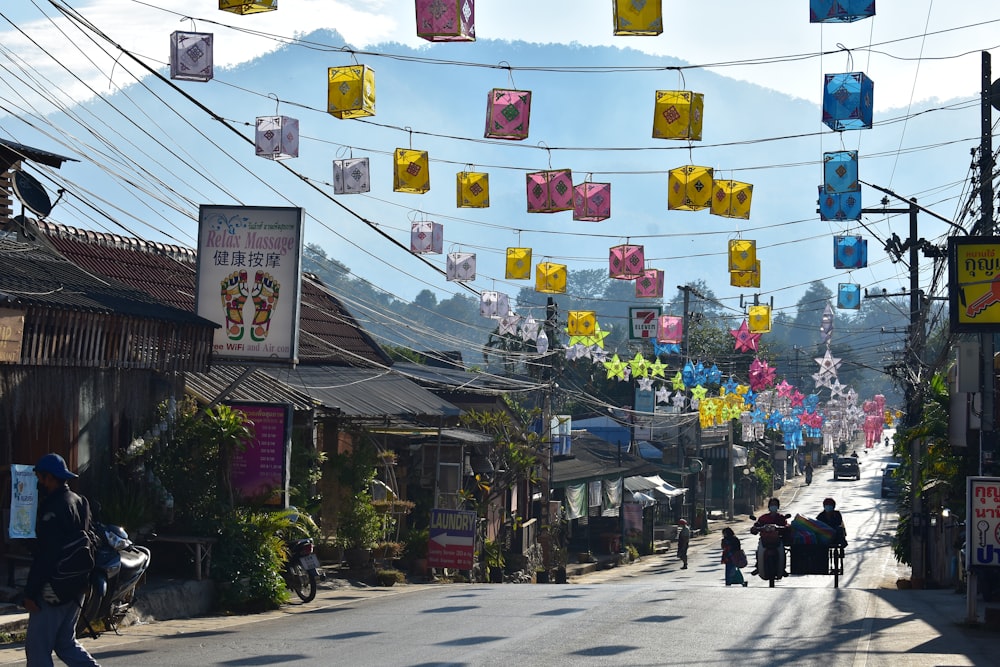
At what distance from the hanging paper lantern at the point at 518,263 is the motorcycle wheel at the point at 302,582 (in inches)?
605

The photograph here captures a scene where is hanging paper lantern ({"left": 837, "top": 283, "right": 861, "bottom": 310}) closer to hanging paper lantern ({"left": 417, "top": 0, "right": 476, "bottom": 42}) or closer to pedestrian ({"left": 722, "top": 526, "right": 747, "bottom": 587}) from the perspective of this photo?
pedestrian ({"left": 722, "top": 526, "right": 747, "bottom": 587})

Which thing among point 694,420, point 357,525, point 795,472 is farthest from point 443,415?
point 795,472

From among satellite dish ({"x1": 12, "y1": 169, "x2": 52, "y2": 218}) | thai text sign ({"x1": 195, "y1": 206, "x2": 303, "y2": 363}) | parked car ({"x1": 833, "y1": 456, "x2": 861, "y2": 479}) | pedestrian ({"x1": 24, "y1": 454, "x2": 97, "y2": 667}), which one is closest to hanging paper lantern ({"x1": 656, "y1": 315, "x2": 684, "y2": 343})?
satellite dish ({"x1": 12, "y1": 169, "x2": 52, "y2": 218})

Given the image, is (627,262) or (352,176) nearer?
(352,176)

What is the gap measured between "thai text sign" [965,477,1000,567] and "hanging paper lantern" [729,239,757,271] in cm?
1810

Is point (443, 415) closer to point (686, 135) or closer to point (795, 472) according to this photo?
point (686, 135)

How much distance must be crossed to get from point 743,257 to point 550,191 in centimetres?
862

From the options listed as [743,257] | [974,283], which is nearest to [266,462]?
[974,283]

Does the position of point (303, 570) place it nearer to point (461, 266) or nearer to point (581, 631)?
point (581, 631)

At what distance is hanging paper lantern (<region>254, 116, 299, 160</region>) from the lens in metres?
22.4

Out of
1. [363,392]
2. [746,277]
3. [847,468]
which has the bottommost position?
[847,468]

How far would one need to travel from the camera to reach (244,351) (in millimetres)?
17812

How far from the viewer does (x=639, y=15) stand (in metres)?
17.2

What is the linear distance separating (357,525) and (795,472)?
3858 inches
